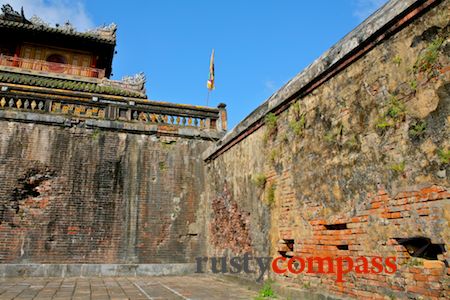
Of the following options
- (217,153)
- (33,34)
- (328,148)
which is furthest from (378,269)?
(33,34)

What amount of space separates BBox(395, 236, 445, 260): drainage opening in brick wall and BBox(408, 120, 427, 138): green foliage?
0.90 meters

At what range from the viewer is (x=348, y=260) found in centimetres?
412

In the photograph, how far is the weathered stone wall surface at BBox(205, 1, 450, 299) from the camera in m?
3.22

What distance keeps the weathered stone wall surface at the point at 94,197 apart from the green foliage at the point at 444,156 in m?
6.83

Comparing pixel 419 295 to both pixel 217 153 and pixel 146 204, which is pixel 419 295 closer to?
pixel 217 153

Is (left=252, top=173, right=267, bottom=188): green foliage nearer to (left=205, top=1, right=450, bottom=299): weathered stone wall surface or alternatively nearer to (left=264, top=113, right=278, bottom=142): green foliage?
(left=205, top=1, right=450, bottom=299): weathered stone wall surface

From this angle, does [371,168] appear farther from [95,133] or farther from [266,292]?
[95,133]

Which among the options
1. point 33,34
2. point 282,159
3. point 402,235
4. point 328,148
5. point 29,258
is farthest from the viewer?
point 33,34

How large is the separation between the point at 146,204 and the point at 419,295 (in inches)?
269

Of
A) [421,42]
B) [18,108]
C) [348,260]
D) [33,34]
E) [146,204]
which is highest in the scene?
[33,34]

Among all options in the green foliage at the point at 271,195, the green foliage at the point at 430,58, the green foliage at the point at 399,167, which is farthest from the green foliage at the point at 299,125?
the green foliage at the point at 430,58

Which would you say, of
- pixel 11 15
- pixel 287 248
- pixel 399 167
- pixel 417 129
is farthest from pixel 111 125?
pixel 11 15

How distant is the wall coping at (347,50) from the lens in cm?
363

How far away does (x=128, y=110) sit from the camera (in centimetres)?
980
